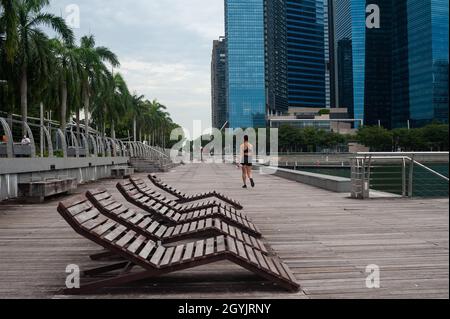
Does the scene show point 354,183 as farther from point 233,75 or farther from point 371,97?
point 233,75

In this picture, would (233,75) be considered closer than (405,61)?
No

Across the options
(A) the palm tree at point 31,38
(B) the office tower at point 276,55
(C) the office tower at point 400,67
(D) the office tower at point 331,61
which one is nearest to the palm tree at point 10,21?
(A) the palm tree at point 31,38

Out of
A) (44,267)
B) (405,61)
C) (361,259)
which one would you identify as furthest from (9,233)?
(405,61)

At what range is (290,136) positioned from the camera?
114688 millimetres

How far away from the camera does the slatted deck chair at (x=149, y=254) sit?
13.5 feet

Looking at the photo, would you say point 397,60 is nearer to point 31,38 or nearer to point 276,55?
point 31,38

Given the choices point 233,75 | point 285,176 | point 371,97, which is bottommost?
point 285,176

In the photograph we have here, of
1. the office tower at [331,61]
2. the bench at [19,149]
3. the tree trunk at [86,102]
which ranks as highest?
the office tower at [331,61]

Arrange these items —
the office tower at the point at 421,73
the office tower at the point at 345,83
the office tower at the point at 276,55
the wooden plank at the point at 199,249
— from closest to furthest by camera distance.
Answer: the wooden plank at the point at 199,249
the office tower at the point at 421,73
the office tower at the point at 345,83
the office tower at the point at 276,55

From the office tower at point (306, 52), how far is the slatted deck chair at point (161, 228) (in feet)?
551

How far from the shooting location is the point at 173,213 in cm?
749

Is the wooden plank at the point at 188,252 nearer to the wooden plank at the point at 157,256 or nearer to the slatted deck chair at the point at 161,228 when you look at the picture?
the wooden plank at the point at 157,256

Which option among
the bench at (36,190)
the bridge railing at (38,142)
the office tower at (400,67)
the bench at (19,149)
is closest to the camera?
the bench at (36,190)
